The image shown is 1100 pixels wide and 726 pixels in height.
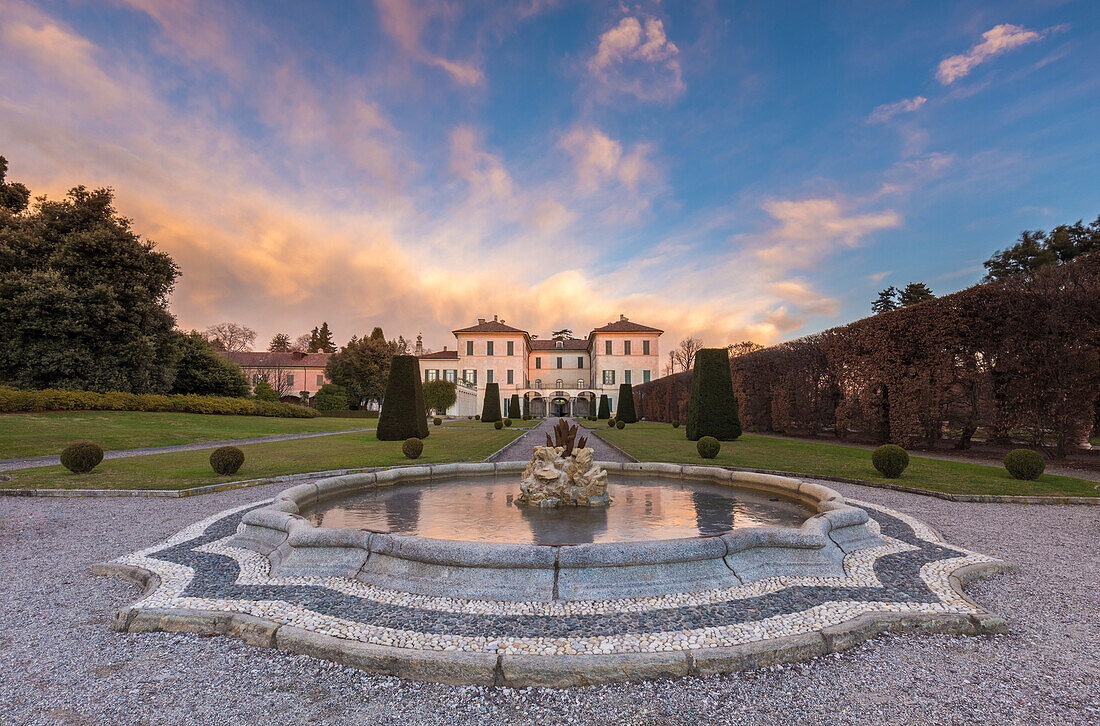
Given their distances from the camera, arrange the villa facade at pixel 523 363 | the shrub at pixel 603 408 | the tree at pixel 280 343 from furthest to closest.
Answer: the tree at pixel 280 343
the villa facade at pixel 523 363
the shrub at pixel 603 408

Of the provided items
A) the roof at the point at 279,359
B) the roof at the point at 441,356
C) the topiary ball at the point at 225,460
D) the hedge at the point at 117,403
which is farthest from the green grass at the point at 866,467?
the roof at the point at 279,359

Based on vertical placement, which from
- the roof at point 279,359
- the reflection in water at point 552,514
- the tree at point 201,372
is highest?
the roof at point 279,359

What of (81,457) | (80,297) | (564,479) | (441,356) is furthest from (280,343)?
(564,479)

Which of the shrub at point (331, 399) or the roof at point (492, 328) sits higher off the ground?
the roof at point (492, 328)

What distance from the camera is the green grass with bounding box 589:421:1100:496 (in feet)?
26.7

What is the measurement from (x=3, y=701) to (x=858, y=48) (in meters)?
14.9

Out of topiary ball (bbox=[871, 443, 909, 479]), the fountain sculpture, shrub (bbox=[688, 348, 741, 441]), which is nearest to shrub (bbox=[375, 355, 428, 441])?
shrub (bbox=[688, 348, 741, 441])

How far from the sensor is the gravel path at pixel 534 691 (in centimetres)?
231

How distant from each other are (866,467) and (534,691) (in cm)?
1136

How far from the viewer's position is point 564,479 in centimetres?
600

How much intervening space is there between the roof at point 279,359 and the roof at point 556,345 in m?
27.0

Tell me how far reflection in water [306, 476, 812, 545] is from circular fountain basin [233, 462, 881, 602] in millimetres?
21

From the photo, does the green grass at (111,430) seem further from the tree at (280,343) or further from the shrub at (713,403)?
the tree at (280,343)

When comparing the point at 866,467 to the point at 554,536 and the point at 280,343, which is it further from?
the point at 280,343
